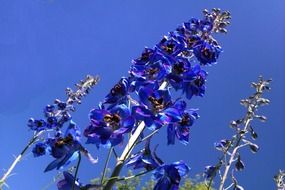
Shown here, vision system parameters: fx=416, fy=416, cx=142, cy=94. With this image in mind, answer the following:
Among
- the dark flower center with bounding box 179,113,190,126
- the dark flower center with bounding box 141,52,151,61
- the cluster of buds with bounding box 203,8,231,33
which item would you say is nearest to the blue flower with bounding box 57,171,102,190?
the dark flower center with bounding box 179,113,190,126

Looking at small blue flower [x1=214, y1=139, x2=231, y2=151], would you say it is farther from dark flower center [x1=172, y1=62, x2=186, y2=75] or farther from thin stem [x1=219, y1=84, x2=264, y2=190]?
dark flower center [x1=172, y1=62, x2=186, y2=75]

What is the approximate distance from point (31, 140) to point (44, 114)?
1.34 m

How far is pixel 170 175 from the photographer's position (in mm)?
2215

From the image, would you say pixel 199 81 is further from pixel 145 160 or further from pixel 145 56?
pixel 145 160

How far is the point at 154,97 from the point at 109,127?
33 centimetres

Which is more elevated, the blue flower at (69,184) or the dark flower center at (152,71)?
the dark flower center at (152,71)

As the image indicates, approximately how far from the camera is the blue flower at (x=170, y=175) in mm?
2211

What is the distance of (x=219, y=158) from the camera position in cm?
548

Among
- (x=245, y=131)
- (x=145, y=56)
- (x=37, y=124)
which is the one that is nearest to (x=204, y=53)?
(x=145, y=56)

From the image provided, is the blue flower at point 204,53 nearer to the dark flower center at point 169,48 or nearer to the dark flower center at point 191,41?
the dark flower center at point 191,41

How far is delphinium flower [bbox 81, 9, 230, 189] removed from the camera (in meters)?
2.34

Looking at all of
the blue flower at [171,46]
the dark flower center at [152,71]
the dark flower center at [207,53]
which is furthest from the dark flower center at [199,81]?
the dark flower center at [207,53]

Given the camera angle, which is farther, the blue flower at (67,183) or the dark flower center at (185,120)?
the dark flower center at (185,120)

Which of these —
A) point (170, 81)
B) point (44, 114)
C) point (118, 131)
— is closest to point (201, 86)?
point (170, 81)
